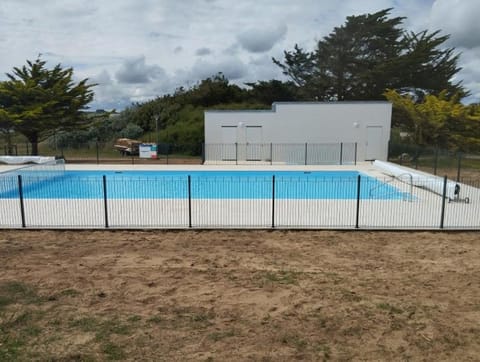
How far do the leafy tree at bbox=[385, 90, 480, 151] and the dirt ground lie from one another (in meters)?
21.6

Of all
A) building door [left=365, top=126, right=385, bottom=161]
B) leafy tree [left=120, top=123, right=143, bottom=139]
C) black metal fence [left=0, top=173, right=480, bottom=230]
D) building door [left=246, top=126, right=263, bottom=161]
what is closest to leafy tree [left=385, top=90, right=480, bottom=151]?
building door [left=365, top=126, right=385, bottom=161]

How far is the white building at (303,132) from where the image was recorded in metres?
22.9

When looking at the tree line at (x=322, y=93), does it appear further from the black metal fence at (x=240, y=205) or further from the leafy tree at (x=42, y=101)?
the black metal fence at (x=240, y=205)

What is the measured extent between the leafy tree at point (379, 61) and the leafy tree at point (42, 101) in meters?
23.4

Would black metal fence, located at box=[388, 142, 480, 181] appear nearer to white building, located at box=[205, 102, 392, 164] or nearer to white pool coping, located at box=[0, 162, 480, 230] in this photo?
white building, located at box=[205, 102, 392, 164]

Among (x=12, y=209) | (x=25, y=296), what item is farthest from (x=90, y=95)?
(x=25, y=296)

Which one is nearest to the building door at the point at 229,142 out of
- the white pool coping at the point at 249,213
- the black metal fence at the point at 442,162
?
the black metal fence at the point at 442,162

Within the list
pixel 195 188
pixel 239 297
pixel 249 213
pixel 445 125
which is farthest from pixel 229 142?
pixel 239 297

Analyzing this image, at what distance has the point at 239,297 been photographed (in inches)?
197

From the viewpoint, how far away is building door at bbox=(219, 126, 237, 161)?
23109 mm

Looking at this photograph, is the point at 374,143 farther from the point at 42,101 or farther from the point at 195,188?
the point at 42,101

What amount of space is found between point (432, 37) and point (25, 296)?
40.2m

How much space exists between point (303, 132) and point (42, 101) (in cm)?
1692

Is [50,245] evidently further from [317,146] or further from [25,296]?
[317,146]
